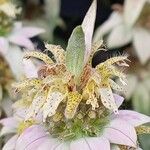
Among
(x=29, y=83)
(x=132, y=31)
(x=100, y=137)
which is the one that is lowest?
(x=100, y=137)

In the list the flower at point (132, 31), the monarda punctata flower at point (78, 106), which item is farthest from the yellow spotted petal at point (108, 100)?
the flower at point (132, 31)

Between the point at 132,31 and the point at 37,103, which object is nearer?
the point at 37,103

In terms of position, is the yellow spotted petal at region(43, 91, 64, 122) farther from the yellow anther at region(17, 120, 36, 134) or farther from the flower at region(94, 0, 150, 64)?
the flower at region(94, 0, 150, 64)

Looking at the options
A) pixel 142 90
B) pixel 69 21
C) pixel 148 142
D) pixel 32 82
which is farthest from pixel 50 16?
pixel 32 82

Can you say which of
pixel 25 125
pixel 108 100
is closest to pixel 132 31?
pixel 25 125

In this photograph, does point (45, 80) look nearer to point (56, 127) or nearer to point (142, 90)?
point (56, 127)

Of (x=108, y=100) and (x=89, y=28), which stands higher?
(x=89, y=28)

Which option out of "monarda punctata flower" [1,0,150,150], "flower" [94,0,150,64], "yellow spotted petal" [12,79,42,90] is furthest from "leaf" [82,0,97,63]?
"flower" [94,0,150,64]

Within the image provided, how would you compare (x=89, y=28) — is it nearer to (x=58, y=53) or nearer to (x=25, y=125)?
(x=58, y=53)
